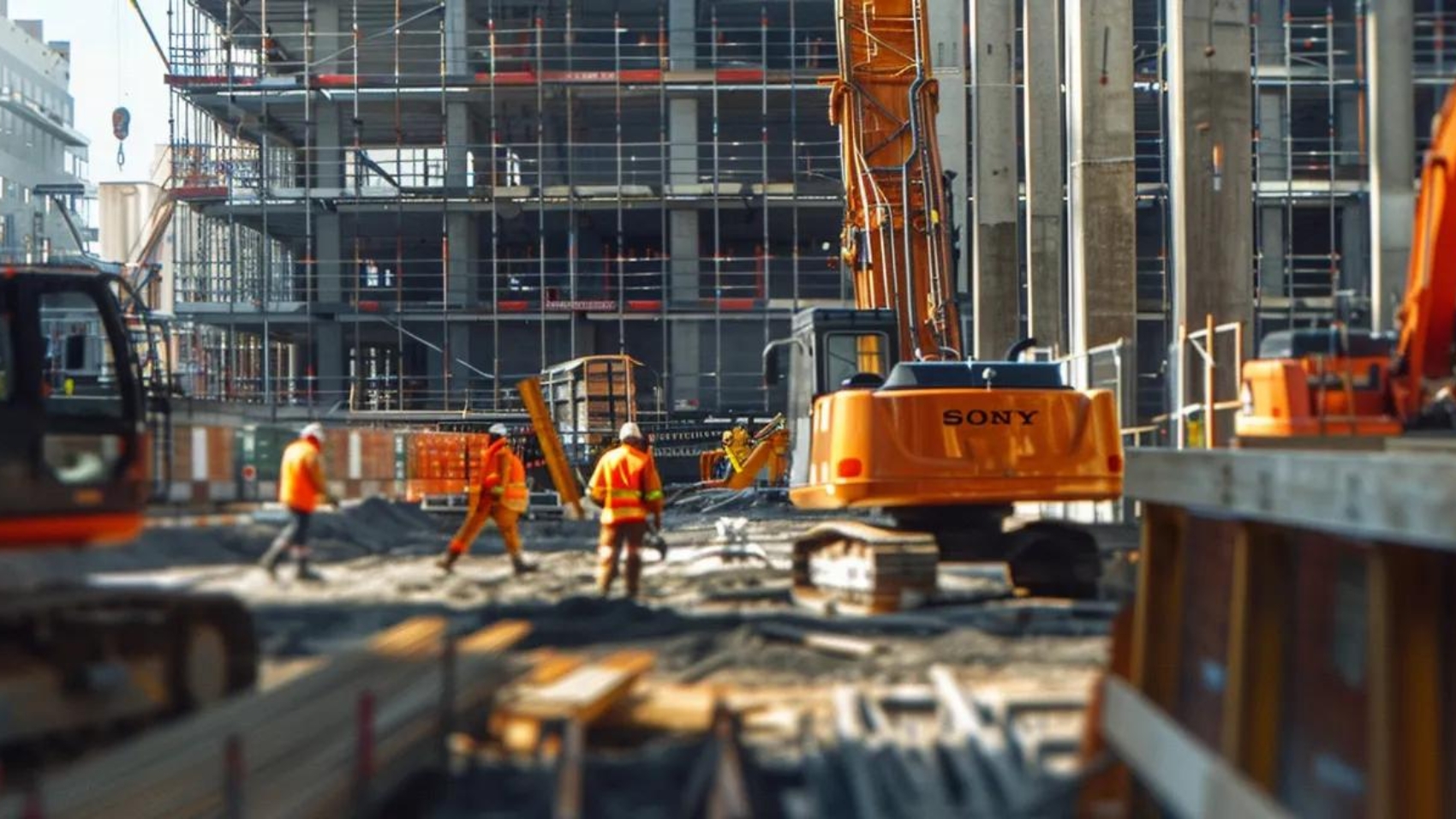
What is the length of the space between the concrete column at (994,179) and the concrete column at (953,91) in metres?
4.73

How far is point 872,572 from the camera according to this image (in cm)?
1509

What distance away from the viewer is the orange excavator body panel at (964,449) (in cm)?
1576

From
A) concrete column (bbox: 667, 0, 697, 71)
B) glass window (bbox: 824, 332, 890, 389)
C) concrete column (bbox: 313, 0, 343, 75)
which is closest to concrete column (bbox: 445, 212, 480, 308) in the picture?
concrete column (bbox: 313, 0, 343, 75)

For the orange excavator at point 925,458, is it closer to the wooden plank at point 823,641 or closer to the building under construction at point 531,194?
the wooden plank at point 823,641

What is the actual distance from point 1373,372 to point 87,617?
14352 millimetres

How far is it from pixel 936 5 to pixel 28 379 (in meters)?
Result: 34.9

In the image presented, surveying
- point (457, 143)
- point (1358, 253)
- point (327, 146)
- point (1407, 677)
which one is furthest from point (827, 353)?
point (457, 143)

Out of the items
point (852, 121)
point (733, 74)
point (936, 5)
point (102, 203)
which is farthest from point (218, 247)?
point (102, 203)

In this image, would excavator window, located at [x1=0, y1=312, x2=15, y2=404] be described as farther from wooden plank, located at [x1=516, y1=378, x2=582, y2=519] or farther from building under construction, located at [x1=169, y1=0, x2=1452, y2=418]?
building under construction, located at [x1=169, y1=0, x2=1452, y2=418]

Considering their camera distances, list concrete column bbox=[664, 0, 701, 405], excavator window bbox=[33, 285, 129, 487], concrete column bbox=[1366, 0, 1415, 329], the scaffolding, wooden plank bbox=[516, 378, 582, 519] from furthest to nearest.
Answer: concrete column bbox=[664, 0, 701, 405]
the scaffolding
wooden plank bbox=[516, 378, 582, 519]
concrete column bbox=[1366, 0, 1415, 329]
excavator window bbox=[33, 285, 129, 487]

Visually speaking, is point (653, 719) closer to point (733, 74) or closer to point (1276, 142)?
point (1276, 142)

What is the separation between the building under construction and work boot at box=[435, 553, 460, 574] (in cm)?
3569

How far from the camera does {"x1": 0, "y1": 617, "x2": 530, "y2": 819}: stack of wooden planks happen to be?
5.48 meters

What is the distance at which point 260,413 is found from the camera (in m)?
7.60
